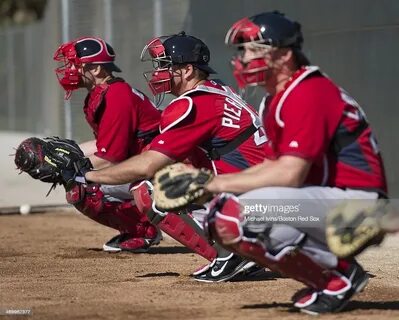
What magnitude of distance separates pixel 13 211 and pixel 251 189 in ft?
24.5

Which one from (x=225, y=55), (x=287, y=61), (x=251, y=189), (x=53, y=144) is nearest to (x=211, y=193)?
(x=251, y=189)

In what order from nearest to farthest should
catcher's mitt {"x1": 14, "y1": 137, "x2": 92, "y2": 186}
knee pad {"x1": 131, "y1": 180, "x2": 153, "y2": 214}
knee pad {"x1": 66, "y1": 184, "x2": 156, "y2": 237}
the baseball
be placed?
1. knee pad {"x1": 131, "y1": 180, "x2": 153, "y2": 214}
2. catcher's mitt {"x1": 14, "y1": 137, "x2": 92, "y2": 186}
3. knee pad {"x1": 66, "y1": 184, "x2": 156, "y2": 237}
4. the baseball

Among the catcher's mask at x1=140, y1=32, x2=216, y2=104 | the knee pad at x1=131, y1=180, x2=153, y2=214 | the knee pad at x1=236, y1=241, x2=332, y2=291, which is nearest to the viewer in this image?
the knee pad at x1=236, y1=241, x2=332, y2=291

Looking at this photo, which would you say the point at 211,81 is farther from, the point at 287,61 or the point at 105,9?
the point at 105,9

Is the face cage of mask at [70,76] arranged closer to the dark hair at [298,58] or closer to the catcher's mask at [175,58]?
the catcher's mask at [175,58]

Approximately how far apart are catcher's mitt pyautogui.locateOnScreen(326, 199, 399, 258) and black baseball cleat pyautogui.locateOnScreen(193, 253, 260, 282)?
173cm

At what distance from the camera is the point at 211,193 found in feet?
19.7

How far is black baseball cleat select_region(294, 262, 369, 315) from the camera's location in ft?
19.6

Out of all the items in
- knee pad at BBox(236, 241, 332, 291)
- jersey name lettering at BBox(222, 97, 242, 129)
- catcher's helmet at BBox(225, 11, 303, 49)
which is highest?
catcher's helmet at BBox(225, 11, 303, 49)

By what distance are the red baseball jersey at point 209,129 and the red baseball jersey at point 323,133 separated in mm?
1113

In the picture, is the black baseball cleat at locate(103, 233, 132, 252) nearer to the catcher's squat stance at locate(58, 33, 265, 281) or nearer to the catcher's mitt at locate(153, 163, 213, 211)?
the catcher's squat stance at locate(58, 33, 265, 281)

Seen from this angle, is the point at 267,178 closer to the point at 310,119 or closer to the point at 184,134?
the point at 310,119

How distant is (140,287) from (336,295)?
5.34ft
